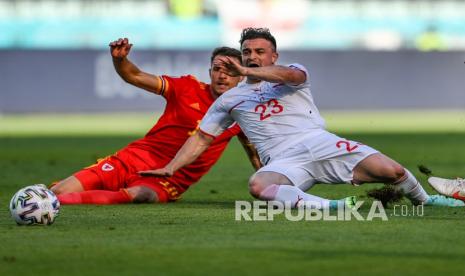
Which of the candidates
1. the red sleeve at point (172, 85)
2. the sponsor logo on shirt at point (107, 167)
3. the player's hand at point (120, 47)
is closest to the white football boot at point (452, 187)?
the red sleeve at point (172, 85)

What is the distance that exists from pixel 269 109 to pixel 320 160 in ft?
2.20

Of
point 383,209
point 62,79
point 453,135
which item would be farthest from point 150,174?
point 62,79

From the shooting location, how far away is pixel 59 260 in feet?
21.8

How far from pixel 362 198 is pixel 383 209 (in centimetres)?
131

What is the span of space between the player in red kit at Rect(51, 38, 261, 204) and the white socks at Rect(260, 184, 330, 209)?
1271 millimetres

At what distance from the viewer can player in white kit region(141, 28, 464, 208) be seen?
9.40 meters

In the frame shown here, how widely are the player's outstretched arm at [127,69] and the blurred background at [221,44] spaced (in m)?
20.8

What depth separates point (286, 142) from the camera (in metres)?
9.73

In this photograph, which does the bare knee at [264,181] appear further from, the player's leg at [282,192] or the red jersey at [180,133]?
the red jersey at [180,133]

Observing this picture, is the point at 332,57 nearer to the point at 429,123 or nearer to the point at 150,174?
the point at 429,123

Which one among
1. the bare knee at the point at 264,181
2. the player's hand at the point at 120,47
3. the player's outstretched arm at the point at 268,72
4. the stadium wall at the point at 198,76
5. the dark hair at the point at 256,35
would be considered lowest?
the stadium wall at the point at 198,76

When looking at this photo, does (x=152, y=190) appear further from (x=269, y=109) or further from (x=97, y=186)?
(x=269, y=109)

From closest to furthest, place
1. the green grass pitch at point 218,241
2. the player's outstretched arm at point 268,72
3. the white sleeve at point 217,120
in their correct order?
the green grass pitch at point 218,241, the player's outstretched arm at point 268,72, the white sleeve at point 217,120

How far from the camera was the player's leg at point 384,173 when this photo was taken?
937cm
